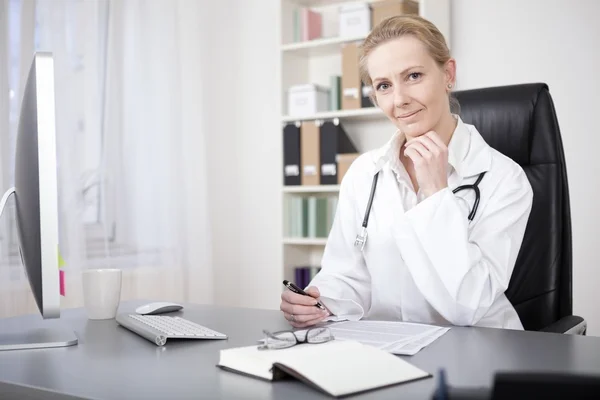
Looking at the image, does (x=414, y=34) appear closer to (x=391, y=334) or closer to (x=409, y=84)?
(x=409, y=84)

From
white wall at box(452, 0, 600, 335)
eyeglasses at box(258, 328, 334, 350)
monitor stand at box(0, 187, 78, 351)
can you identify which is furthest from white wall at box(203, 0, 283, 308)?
eyeglasses at box(258, 328, 334, 350)

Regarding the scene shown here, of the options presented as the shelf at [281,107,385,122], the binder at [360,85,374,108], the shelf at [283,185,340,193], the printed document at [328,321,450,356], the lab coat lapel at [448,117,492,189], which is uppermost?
the binder at [360,85,374,108]

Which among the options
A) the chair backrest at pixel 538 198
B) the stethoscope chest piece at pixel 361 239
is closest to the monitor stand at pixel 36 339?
the stethoscope chest piece at pixel 361 239

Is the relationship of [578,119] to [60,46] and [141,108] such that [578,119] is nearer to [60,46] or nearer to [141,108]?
[141,108]

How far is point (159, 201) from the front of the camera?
11.5 feet

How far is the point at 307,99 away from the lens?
366 centimetres

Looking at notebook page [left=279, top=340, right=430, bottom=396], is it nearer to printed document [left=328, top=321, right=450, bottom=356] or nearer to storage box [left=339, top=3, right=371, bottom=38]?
printed document [left=328, top=321, right=450, bottom=356]

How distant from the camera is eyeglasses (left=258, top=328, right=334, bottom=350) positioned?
3.54ft

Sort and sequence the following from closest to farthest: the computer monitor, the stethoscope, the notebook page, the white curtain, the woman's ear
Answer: the notebook page → the computer monitor → the stethoscope → the woman's ear → the white curtain

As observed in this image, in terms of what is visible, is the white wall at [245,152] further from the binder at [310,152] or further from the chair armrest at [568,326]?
the chair armrest at [568,326]

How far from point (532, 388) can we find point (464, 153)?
131 centimetres

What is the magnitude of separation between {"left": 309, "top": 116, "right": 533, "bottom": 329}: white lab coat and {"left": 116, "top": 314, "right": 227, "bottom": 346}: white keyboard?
33 centimetres

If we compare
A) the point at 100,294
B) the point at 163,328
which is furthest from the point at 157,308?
the point at 163,328

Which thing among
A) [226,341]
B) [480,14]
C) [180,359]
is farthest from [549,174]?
[480,14]
